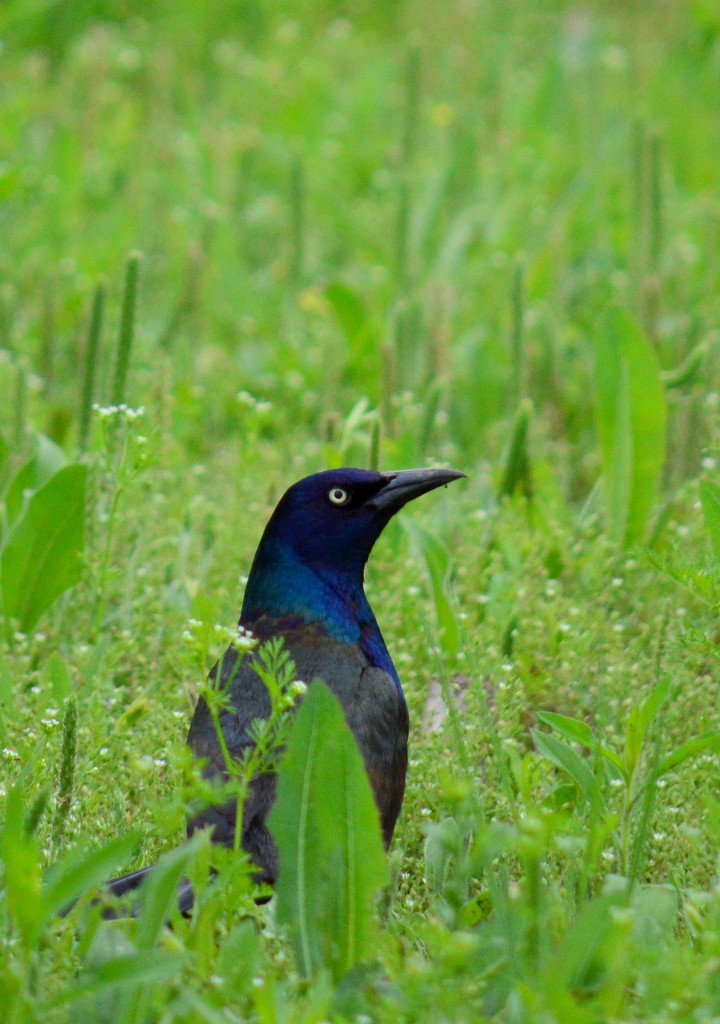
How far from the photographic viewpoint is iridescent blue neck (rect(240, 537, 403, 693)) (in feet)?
9.78

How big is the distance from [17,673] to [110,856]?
4.50 ft

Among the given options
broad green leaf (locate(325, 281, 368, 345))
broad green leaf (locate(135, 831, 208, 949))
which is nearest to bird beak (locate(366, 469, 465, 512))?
broad green leaf (locate(135, 831, 208, 949))

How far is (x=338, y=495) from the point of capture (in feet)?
10.2

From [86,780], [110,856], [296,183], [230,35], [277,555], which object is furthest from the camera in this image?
[230,35]

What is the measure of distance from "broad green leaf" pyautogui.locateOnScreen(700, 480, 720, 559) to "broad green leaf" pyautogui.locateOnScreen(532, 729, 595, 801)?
1.71 ft

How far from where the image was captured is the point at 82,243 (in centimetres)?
593

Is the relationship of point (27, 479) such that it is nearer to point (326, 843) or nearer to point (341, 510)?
point (341, 510)

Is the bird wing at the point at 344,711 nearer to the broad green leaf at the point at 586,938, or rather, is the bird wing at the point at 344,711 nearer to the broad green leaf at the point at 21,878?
the broad green leaf at the point at 21,878

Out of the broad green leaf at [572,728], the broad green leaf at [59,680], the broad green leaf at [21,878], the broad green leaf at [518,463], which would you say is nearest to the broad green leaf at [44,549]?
the broad green leaf at [59,680]

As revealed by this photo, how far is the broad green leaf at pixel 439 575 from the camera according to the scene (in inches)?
135

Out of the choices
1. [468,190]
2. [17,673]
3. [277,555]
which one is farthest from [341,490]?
[468,190]

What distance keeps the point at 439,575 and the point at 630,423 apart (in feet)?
2.95

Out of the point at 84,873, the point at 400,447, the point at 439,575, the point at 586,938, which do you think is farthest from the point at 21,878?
the point at 400,447

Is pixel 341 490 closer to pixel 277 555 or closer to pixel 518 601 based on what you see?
pixel 277 555
